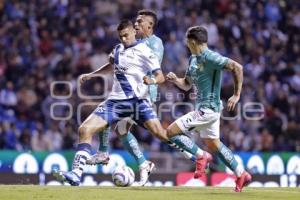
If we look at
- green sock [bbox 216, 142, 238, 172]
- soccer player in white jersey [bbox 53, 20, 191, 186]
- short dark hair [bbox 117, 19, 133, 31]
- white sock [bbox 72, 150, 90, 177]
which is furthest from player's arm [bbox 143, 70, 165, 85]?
white sock [bbox 72, 150, 90, 177]

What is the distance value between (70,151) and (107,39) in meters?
4.88

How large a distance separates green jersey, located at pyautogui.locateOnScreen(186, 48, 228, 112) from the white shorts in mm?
100

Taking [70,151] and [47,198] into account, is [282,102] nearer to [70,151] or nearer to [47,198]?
[70,151]

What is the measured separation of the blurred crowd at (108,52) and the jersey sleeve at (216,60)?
849cm

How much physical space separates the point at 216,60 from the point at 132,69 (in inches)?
54.7

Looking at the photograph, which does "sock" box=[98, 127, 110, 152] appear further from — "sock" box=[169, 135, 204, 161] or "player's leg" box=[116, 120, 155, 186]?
"sock" box=[169, 135, 204, 161]

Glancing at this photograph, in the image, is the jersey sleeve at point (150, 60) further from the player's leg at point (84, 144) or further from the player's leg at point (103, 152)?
the player's leg at point (103, 152)

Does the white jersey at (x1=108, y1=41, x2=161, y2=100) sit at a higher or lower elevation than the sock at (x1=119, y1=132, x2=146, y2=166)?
higher

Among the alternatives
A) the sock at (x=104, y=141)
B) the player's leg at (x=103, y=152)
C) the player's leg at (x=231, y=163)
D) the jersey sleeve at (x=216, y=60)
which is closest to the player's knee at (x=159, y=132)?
the player's leg at (x=231, y=163)

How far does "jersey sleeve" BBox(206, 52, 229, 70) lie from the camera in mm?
13781

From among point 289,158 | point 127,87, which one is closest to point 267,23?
point 289,158

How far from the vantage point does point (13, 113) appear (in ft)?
74.8

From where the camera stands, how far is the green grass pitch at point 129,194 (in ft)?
41.2

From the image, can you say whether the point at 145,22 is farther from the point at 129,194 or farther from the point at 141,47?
the point at 129,194
